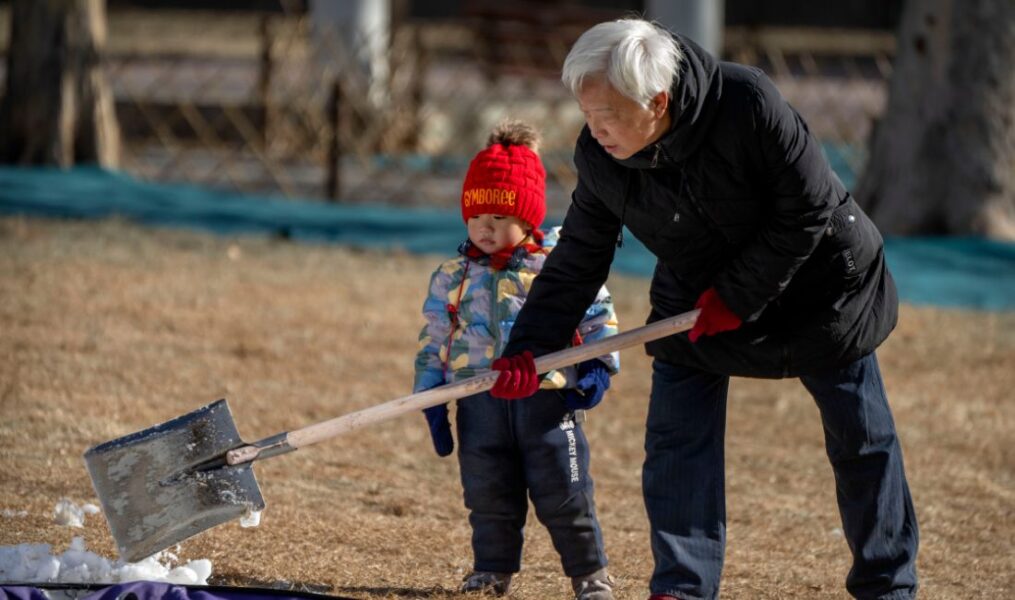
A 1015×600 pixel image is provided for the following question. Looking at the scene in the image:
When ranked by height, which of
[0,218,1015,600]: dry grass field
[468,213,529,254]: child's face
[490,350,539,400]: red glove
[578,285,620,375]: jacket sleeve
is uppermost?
[468,213,529,254]: child's face

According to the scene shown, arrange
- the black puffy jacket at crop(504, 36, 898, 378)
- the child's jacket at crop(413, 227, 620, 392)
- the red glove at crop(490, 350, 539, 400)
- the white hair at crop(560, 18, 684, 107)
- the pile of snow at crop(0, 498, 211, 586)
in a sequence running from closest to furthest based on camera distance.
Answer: the white hair at crop(560, 18, 684, 107), the black puffy jacket at crop(504, 36, 898, 378), the red glove at crop(490, 350, 539, 400), the pile of snow at crop(0, 498, 211, 586), the child's jacket at crop(413, 227, 620, 392)

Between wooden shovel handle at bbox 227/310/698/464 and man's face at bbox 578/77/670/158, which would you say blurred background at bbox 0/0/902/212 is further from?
man's face at bbox 578/77/670/158

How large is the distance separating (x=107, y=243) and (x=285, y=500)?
466 cm

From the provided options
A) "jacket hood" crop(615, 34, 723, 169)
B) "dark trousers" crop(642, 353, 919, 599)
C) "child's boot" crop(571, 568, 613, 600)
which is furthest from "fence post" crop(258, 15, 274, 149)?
"jacket hood" crop(615, 34, 723, 169)

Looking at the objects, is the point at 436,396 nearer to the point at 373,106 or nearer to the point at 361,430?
the point at 361,430

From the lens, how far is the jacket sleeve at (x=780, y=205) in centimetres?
312

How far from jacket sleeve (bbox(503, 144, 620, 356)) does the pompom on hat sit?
0.19 meters

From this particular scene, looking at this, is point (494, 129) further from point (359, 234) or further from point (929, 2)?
point (929, 2)

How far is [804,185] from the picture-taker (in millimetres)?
3141

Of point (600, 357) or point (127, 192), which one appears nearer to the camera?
point (600, 357)

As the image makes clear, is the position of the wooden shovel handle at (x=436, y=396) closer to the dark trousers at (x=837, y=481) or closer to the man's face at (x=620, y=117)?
the dark trousers at (x=837, y=481)

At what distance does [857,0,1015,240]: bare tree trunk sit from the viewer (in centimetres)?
965

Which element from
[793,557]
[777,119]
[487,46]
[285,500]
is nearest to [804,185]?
[777,119]

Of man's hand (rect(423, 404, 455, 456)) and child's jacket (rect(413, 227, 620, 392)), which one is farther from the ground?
child's jacket (rect(413, 227, 620, 392))
